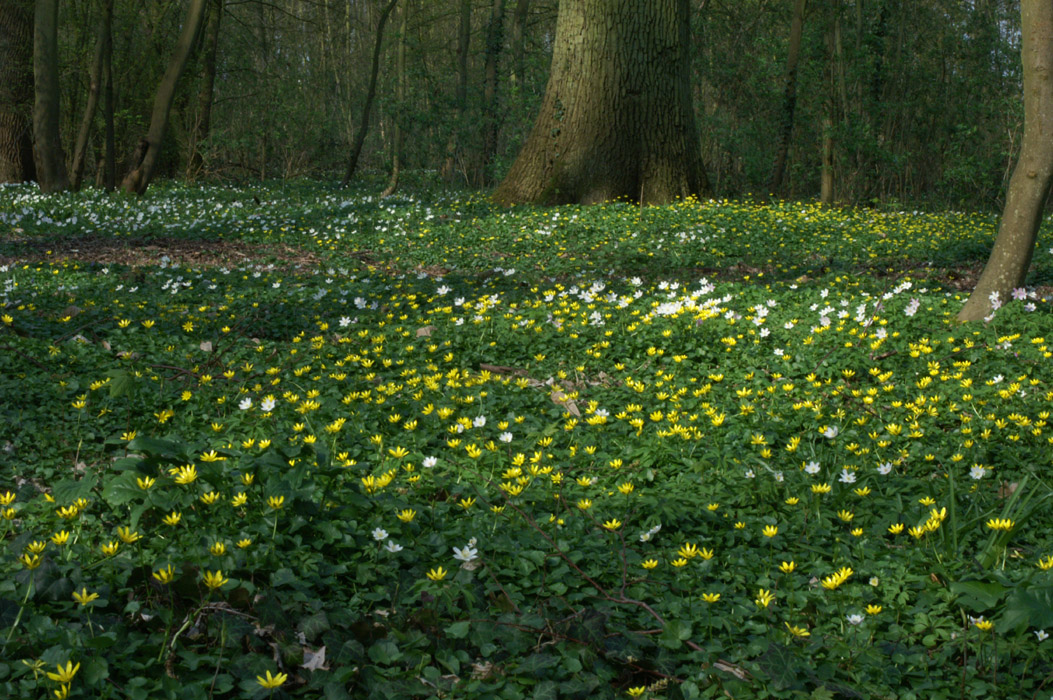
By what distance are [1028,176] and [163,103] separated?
11.4m

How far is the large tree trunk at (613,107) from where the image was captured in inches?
424

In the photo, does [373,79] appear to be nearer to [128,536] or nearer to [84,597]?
[128,536]

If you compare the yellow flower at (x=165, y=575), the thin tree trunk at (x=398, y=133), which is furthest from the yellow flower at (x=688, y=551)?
the thin tree trunk at (x=398, y=133)

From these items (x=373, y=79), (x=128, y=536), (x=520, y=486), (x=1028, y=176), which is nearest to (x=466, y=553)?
(x=520, y=486)

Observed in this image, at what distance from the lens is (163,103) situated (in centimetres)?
1183

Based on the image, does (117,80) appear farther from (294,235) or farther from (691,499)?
(691,499)

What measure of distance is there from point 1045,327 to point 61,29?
1992 cm

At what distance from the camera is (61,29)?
17.5 metres

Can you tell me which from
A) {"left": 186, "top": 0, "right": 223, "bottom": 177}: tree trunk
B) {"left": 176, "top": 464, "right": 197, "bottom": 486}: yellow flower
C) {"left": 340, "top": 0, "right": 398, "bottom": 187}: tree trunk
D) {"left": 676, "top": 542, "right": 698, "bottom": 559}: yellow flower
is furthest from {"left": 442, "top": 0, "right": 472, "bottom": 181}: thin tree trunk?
{"left": 176, "top": 464, "right": 197, "bottom": 486}: yellow flower

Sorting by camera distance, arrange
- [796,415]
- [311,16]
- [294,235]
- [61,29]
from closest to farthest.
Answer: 1. [796,415]
2. [294,235]
3. [61,29]
4. [311,16]

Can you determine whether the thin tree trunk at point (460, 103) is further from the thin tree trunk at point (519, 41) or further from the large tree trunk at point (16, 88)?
the large tree trunk at point (16, 88)

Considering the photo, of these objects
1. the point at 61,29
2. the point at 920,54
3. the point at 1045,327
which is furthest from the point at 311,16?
the point at 1045,327

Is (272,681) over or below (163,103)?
below

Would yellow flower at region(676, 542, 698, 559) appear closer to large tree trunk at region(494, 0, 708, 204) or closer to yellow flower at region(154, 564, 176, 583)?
yellow flower at region(154, 564, 176, 583)
